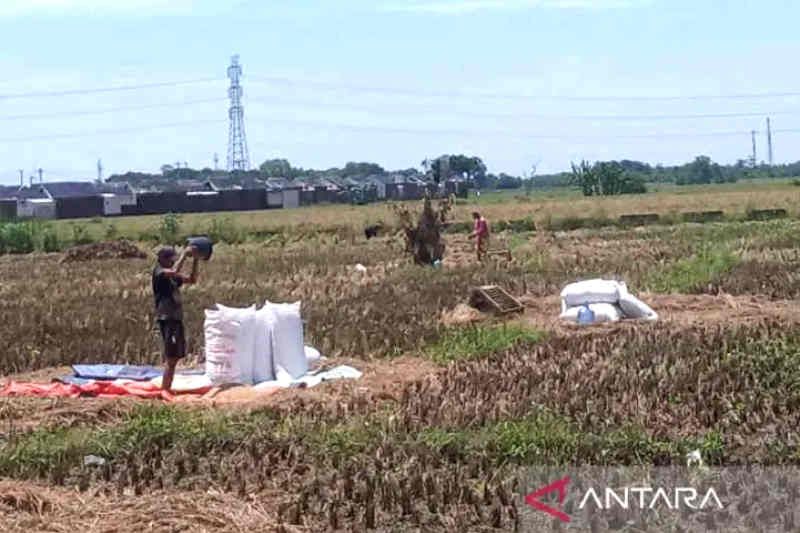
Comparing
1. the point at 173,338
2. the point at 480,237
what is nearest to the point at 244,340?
the point at 173,338

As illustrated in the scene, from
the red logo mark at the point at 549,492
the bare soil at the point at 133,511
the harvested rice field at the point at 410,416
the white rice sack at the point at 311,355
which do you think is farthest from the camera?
the white rice sack at the point at 311,355

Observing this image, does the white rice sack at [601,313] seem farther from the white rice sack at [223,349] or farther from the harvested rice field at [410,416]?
the white rice sack at [223,349]

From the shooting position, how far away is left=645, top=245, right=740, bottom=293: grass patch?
17.7 m

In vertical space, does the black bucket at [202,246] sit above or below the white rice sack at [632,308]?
above

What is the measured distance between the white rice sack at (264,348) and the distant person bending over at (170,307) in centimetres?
77

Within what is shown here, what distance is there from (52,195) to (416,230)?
6350 cm

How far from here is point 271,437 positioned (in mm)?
8188

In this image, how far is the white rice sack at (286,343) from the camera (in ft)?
37.0

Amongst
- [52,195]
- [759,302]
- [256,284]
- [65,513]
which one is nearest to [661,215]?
[256,284]

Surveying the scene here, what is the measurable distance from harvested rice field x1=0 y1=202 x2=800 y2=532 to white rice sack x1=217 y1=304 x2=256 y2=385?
0.91 meters

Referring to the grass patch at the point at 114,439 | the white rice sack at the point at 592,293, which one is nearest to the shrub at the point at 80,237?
the white rice sack at the point at 592,293

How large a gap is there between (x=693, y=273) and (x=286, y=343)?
980 cm

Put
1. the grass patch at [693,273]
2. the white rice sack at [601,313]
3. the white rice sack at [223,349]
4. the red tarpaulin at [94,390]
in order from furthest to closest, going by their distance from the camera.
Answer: the grass patch at [693,273] < the white rice sack at [601,313] < the white rice sack at [223,349] < the red tarpaulin at [94,390]

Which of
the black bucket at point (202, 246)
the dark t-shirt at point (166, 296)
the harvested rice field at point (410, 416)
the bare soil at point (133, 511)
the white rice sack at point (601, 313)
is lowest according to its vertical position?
the bare soil at point (133, 511)
